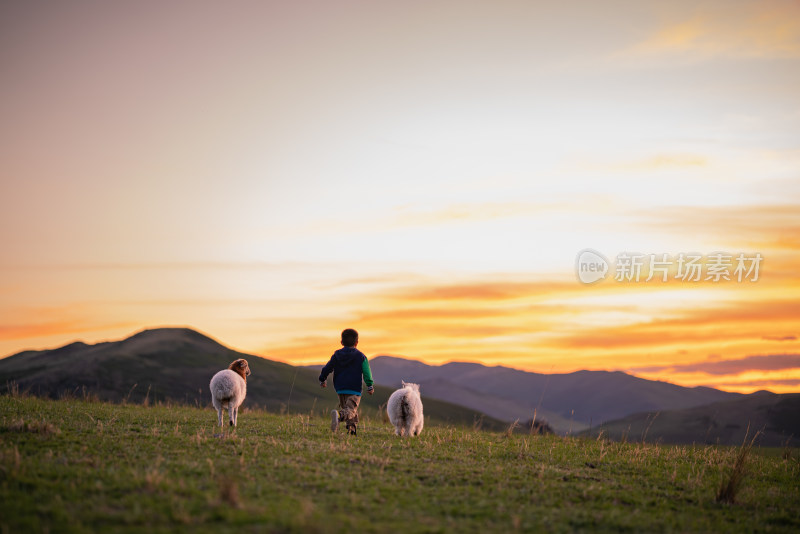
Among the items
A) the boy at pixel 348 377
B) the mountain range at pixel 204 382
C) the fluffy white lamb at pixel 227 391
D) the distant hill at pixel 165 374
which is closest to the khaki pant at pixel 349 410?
the boy at pixel 348 377

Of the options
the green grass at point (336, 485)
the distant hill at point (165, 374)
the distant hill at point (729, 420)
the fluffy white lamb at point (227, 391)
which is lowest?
the distant hill at point (729, 420)

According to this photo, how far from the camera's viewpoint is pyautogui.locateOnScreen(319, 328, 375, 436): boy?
49.7ft

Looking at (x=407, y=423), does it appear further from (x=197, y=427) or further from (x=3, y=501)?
(x=3, y=501)

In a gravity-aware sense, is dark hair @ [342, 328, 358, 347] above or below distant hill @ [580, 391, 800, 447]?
above

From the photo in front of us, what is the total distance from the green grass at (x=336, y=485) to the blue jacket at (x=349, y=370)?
4.67 feet

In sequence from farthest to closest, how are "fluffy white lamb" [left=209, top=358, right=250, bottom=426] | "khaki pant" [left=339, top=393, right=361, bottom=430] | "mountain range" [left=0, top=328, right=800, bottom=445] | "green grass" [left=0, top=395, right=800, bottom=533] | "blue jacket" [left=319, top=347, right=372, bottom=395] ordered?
"mountain range" [left=0, top=328, right=800, bottom=445], "blue jacket" [left=319, top=347, right=372, bottom=395], "khaki pant" [left=339, top=393, right=361, bottom=430], "fluffy white lamb" [left=209, top=358, right=250, bottom=426], "green grass" [left=0, top=395, right=800, bottom=533]

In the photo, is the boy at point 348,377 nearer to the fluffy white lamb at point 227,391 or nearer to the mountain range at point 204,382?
the fluffy white lamb at point 227,391

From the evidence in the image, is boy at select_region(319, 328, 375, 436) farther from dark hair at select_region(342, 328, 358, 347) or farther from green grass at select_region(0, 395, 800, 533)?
green grass at select_region(0, 395, 800, 533)

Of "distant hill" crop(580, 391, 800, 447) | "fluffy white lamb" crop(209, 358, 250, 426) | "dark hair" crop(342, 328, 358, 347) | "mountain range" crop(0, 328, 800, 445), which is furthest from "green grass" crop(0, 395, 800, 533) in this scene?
"distant hill" crop(580, 391, 800, 447)

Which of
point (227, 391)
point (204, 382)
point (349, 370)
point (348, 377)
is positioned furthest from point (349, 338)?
point (204, 382)

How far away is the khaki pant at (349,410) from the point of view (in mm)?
15117

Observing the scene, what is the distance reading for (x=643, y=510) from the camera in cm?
904

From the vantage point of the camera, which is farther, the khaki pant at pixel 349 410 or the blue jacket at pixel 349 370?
the blue jacket at pixel 349 370

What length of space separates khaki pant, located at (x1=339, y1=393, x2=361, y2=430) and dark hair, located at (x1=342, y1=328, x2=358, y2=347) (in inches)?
52.8
